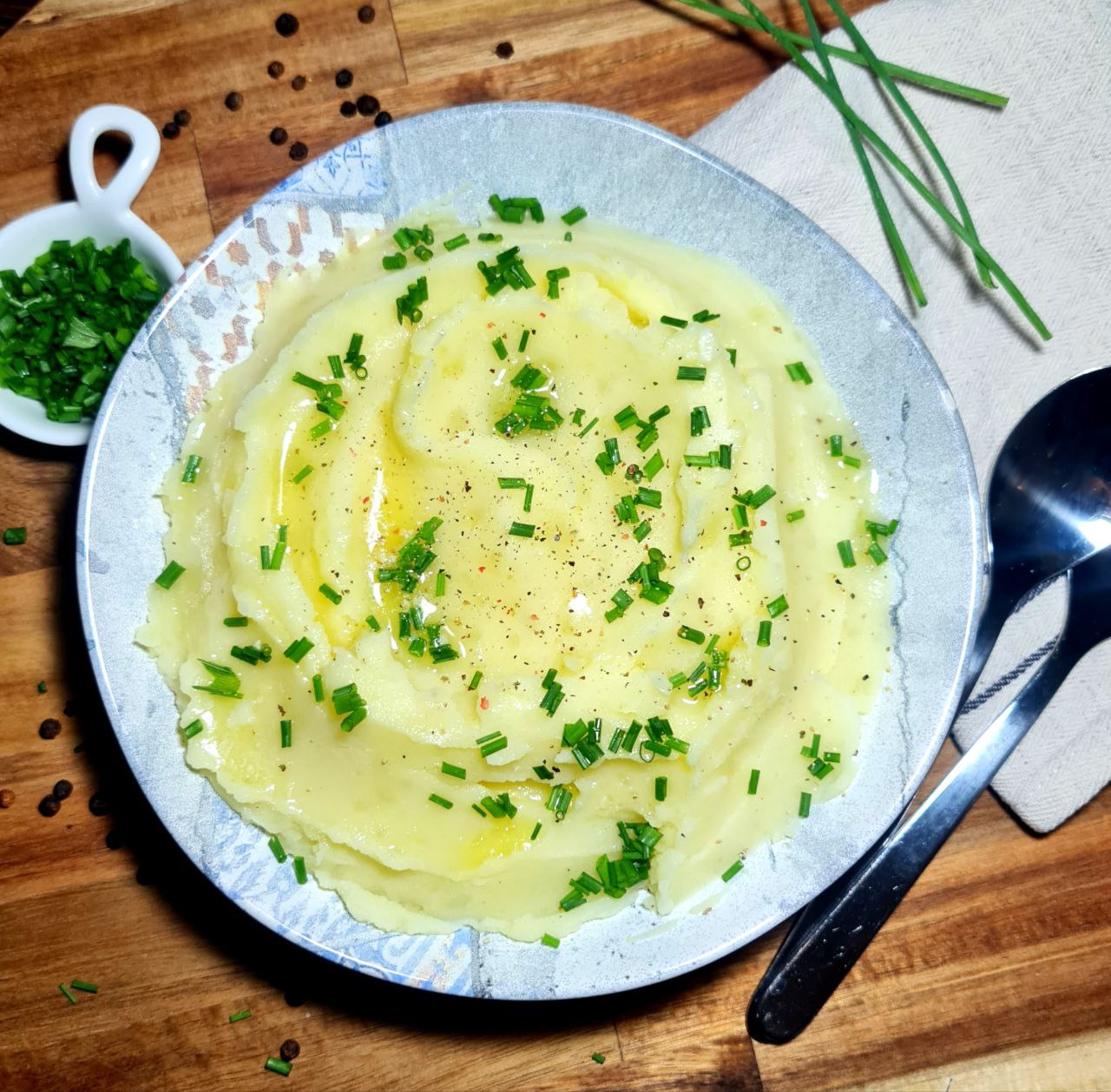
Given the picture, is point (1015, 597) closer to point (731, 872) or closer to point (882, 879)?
point (882, 879)

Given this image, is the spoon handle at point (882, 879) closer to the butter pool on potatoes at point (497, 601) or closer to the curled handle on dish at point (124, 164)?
the butter pool on potatoes at point (497, 601)

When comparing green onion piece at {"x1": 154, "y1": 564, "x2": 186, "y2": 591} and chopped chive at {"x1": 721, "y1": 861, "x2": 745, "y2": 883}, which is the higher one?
green onion piece at {"x1": 154, "y1": 564, "x2": 186, "y2": 591}

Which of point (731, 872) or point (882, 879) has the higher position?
point (731, 872)

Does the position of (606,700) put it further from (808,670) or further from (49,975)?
(49,975)

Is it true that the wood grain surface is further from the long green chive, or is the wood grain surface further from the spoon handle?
the long green chive

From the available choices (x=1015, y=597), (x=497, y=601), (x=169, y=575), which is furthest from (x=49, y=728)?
(x=1015, y=597)

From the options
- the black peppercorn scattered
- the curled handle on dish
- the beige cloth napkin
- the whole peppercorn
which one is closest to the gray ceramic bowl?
the beige cloth napkin

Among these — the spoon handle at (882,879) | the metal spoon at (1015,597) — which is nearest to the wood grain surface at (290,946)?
the spoon handle at (882,879)
